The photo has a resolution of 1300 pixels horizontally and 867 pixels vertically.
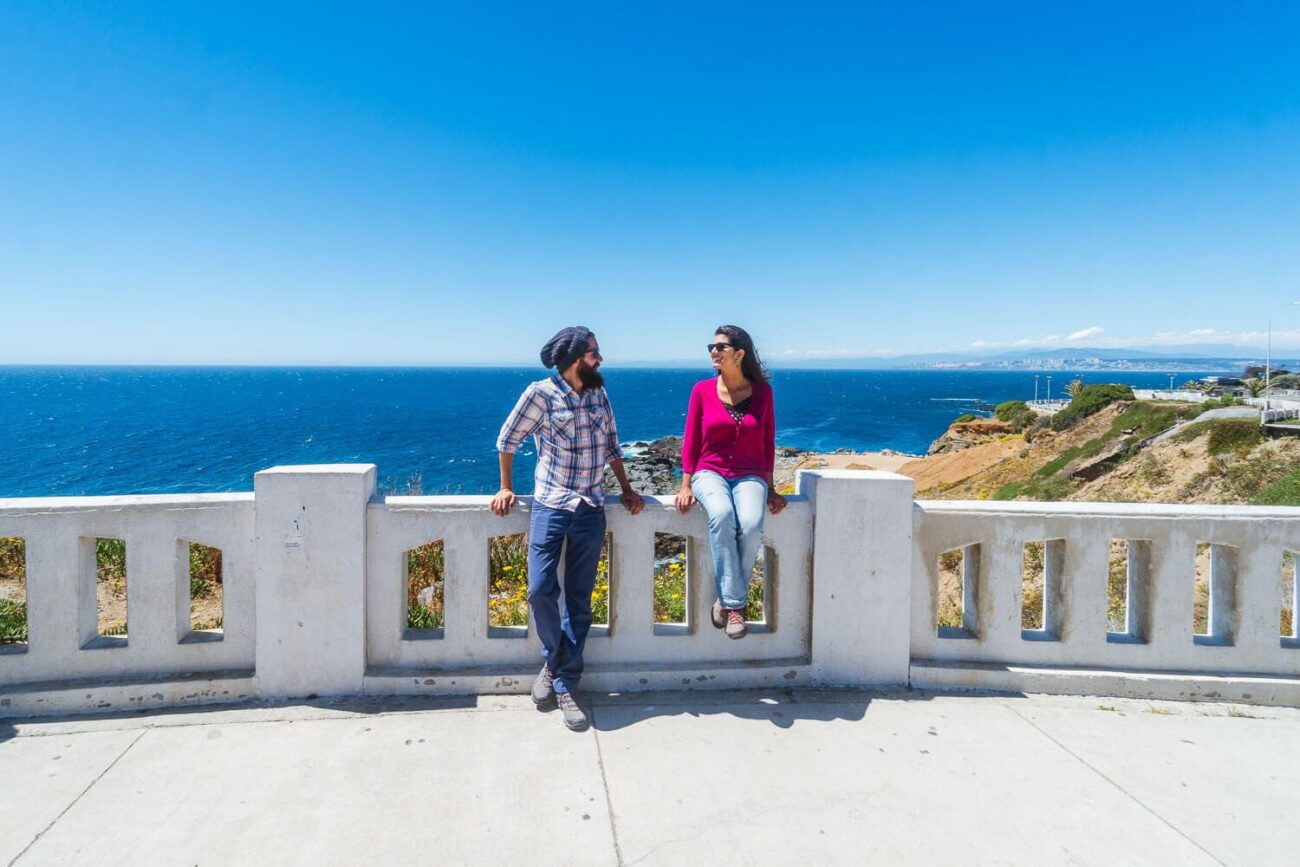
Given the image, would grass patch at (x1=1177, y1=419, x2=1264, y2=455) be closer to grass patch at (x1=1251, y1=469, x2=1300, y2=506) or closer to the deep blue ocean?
grass patch at (x1=1251, y1=469, x2=1300, y2=506)

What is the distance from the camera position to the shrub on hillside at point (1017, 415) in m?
57.7

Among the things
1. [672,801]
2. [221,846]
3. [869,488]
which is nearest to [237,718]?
[221,846]

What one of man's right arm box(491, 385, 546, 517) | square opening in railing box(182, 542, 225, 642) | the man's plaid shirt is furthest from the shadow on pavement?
square opening in railing box(182, 542, 225, 642)

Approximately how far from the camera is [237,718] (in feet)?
11.2

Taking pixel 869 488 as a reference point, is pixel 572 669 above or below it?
below

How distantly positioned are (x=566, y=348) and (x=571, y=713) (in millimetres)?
1926

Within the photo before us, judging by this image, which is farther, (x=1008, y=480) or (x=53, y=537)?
(x=1008, y=480)

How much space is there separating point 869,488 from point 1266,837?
2123 mm

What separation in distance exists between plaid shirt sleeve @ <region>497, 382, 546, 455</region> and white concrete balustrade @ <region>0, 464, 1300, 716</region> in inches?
16.8

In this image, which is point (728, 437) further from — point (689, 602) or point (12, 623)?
point (12, 623)

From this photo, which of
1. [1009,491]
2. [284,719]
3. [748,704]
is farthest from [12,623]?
[1009,491]

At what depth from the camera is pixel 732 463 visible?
12.7 ft

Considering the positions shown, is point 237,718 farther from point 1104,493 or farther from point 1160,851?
point 1104,493

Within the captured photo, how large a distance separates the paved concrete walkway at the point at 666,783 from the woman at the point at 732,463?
2.24 ft
